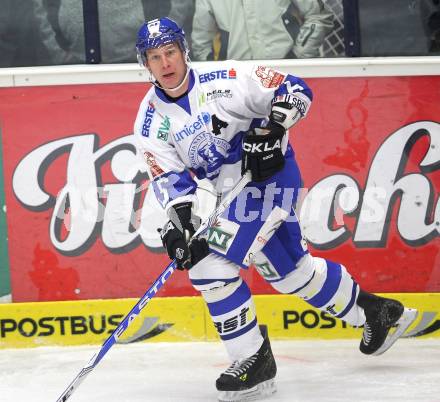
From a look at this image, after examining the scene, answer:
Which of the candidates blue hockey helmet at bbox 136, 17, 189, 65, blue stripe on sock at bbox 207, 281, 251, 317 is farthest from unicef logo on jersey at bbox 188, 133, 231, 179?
blue stripe on sock at bbox 207, 281, 251, 317

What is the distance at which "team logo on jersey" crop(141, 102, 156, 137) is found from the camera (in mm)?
3805

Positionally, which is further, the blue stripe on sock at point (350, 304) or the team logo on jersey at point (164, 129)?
the blue stripe on sock at point (350, 304)

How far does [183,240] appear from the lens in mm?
3664

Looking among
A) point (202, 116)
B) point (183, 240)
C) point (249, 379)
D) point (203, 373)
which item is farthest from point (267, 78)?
point (203, 373)

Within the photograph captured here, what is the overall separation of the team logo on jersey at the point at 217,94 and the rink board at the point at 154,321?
117 cm

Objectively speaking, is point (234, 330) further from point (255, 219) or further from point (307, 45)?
point (307, 45)

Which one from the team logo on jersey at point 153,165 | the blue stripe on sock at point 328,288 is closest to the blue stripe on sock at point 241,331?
the blue stripe on sock at point 328,288

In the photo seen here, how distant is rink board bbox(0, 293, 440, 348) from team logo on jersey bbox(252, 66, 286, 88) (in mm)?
1203

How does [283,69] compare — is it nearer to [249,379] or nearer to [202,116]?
[202,116]

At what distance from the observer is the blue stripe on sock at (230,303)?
12.2ft

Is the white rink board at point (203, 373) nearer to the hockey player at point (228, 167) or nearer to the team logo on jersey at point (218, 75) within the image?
the hockey player at point (228, 167)

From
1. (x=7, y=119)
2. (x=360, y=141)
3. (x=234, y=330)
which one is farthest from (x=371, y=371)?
(x=7, y=119)

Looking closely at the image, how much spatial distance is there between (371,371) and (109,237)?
1.34 m

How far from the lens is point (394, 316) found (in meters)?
4.14
